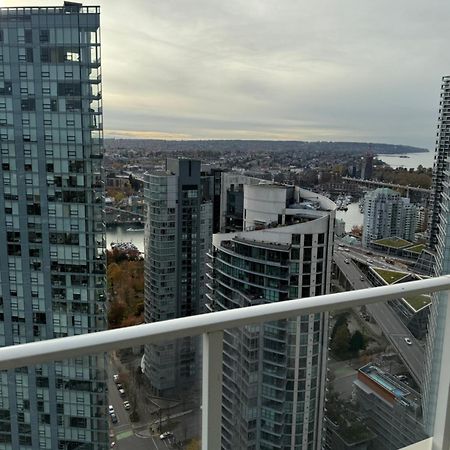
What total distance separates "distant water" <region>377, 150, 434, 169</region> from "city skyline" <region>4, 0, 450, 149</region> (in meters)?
0.29

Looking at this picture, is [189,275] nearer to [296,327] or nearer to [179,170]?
[179,170]

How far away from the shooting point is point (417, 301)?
1333 millimetres

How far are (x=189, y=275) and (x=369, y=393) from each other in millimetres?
10310

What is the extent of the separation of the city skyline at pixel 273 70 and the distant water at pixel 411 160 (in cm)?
29

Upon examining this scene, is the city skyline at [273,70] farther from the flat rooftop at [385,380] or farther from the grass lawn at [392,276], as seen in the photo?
the flat rooftop at [385,380]

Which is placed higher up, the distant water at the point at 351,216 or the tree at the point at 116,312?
the distant water at the point at 351,216

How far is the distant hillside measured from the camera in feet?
20.3

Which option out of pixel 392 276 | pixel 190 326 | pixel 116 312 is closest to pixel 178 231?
pixel 116 312

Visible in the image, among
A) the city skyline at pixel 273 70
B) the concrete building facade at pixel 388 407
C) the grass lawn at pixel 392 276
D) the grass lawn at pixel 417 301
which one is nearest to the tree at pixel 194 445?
the concrete building facade at pixel 388 407

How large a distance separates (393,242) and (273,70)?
167 inches

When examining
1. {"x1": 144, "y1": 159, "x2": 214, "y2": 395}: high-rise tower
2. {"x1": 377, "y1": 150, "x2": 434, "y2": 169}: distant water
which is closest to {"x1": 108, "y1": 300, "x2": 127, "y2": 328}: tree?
{"x1": 144, "y1": 159, "x2": 214, "y2": 395}: high-rise tower

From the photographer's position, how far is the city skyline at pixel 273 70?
18.3 feet

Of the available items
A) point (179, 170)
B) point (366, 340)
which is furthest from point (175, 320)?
point (179, 170)

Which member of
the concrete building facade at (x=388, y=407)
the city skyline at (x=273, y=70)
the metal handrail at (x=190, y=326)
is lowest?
the concrete building facade at (x=388, y=407)
